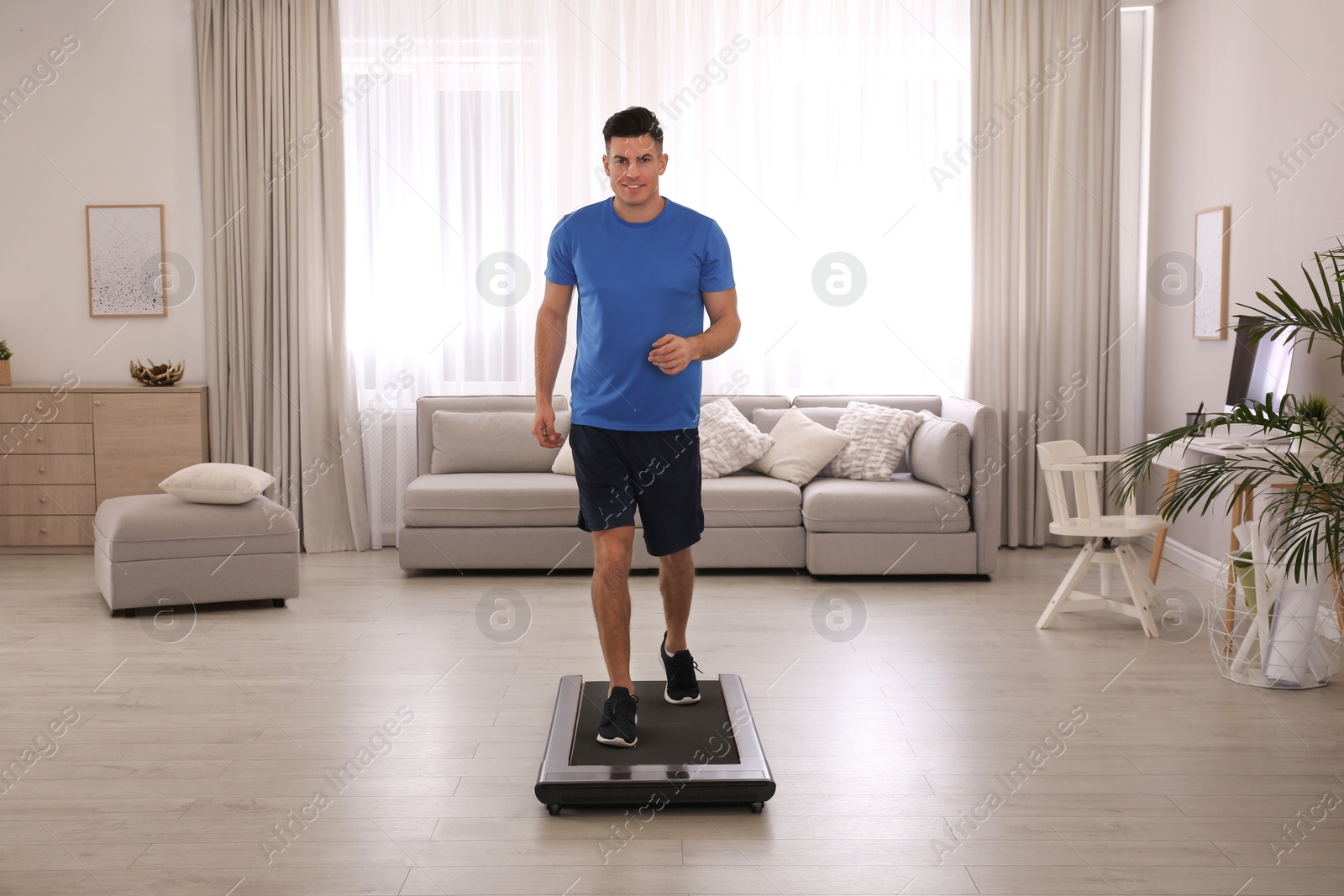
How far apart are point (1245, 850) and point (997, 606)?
236 centimetres

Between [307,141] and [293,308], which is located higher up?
[307,141]

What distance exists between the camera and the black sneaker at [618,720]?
2852mm

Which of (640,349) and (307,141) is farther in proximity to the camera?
(307,141)

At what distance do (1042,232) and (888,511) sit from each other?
77.7 inches

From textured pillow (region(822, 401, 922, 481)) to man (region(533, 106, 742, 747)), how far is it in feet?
8.79

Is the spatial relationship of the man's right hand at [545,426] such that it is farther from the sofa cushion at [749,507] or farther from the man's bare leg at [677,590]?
the sofa cushion at [749,507]

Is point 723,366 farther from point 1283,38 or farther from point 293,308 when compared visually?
point 1283,38

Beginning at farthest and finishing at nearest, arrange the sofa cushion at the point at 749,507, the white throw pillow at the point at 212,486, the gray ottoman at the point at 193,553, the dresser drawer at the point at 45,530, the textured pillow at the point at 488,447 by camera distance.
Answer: the dresser drawer at the point at 45,530
the textured pillow at the point at 488,447
the sofa cushion at the point at 749,507
the white throw pillow at the point at 212,486
the gray ottoman at the point at 193,553

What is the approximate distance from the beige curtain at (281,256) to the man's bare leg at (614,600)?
358 centimetres

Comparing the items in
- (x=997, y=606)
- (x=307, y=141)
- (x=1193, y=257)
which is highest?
(x=307, y=141)

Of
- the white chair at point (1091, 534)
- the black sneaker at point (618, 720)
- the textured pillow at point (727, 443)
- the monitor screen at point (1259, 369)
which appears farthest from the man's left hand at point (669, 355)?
the textured pillow at point (727, 443)

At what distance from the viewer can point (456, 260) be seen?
6.20 m

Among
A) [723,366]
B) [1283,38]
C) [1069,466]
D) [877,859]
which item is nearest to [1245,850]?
[877,859]

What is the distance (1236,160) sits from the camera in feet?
16.4
